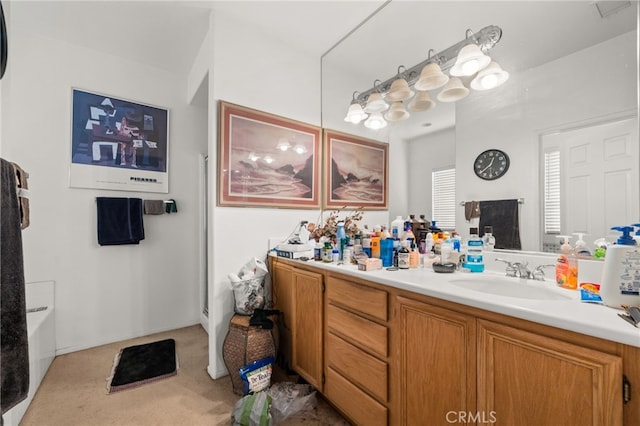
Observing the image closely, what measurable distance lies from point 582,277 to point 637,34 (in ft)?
3.29

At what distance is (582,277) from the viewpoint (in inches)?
43.7

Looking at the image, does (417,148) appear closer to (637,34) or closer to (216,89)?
(637,34)

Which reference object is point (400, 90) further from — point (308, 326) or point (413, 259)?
point (308, 326)

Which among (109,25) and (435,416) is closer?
(435,416)

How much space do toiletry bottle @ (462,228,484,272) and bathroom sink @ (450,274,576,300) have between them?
72 mm

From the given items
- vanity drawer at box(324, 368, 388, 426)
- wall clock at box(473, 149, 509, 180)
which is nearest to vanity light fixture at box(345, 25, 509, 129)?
wall clock at box(473, 149, 509, 180)

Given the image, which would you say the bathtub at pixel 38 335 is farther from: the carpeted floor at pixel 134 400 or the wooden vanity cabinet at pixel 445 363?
the wooden vanity cabinet at pixel 445 363

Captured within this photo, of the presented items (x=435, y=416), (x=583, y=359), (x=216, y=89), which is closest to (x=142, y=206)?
(x=216, y=89)

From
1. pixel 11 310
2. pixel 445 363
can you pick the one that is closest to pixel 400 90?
pixel 445 363

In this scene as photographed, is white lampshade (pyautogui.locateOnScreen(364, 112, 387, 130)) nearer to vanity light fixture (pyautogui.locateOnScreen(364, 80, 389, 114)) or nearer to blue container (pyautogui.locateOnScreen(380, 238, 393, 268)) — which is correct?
vanity light fixture (pyautogui.locateOnScreen(364, 80, 389, 114))

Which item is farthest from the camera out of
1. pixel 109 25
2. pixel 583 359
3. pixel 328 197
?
pixel 328 197

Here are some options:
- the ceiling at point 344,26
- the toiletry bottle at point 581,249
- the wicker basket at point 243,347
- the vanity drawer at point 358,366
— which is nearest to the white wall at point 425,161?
the ceiling at point 344,26

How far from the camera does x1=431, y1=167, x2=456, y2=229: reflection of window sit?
165 centimetres

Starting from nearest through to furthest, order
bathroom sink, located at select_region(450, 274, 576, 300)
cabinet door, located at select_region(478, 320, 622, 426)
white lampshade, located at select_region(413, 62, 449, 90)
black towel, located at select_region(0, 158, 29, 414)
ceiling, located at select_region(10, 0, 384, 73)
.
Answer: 1. cabinet door, located at select_region(478, 320, 622, 426)
2. black towel, located at select_region(0, 158, 29, 414)
3. bathroom sink, located at select_region(450, 274, 576, 300)
4. white lampshade, located at select_region(413, 62, 449, 90)
5. ceiling, located at select_region(10, 0, 384, 73)
